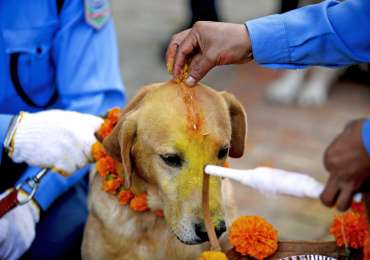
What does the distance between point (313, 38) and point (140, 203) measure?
0.81 metres

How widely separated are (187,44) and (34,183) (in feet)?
2.38

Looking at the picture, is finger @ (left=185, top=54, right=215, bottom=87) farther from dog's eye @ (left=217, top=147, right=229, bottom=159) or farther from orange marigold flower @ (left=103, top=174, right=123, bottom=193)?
orange marigold flower @ (left=103, top=174, right=123, bottom=193)

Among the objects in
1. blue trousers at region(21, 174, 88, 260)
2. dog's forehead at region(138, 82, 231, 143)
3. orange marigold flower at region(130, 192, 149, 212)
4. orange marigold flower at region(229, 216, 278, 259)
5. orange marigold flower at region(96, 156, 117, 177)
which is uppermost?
dog's forehead at region(138, 82, 231, 143)

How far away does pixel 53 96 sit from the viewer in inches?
110

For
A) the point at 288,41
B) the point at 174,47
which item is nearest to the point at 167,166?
the point at 174,47

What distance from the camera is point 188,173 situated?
2066 mm

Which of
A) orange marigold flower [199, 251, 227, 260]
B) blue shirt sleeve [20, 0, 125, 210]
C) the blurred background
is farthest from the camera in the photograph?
the blurred background

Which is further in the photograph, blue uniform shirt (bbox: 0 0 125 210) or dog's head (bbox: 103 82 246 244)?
blue uniform shirt (bbox: 0 0 125 210)

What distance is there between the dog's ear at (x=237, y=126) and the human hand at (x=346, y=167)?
78cm

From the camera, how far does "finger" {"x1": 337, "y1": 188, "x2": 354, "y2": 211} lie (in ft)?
5.01

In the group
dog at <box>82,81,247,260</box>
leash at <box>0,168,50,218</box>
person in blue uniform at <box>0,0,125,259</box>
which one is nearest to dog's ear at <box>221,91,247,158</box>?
dog at <box>82,81,247,260</box>

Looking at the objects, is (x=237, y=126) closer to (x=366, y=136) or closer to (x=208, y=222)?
(x=208, y=222)

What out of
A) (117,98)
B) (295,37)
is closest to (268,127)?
(117,98)

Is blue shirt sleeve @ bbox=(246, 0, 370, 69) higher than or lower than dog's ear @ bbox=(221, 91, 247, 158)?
higher
